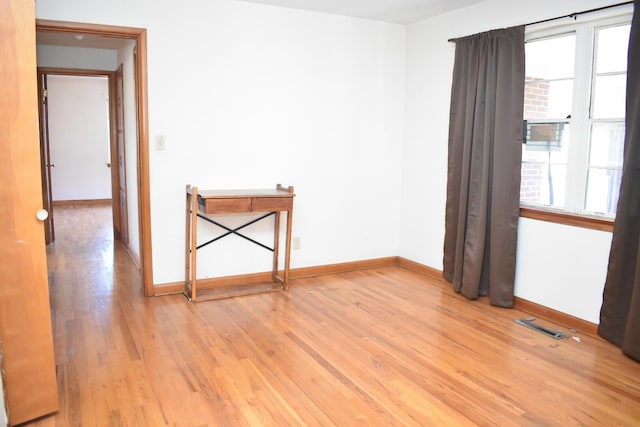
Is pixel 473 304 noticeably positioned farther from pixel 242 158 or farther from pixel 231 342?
pixel 242 158

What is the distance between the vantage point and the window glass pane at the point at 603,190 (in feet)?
10.8

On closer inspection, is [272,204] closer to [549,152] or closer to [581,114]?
[549,152]

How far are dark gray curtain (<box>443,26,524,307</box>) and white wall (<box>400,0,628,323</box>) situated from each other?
0.14 m

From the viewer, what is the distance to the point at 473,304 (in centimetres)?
401

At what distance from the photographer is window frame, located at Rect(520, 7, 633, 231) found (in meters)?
3.31

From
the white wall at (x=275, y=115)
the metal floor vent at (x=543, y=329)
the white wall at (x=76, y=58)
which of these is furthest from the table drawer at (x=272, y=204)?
the white wall at (x=76, y=58)

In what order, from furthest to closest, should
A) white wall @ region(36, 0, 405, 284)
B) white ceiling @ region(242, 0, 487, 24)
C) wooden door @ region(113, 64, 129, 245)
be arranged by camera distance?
1. wooden door @ region(113, 64, 129, 245)
2. white ceiling @ region(242, 0, 487, 24)
3. white wall @ region(36, 0, 405, 284)

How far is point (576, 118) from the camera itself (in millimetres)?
3467

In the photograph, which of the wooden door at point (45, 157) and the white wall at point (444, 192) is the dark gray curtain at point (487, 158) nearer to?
the white wall at point (444, 192)

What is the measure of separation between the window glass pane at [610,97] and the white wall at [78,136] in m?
8.24

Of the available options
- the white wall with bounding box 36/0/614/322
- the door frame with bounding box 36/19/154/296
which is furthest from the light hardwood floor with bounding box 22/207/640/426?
the white wall with bounding box 36/0/614/322

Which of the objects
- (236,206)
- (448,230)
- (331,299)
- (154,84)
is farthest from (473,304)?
(154,84)

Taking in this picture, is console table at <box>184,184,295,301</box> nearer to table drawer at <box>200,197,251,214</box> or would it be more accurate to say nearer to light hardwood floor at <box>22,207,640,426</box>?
table drawer at <box>200,197,251,214</box>

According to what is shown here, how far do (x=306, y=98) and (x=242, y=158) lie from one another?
81 cm
